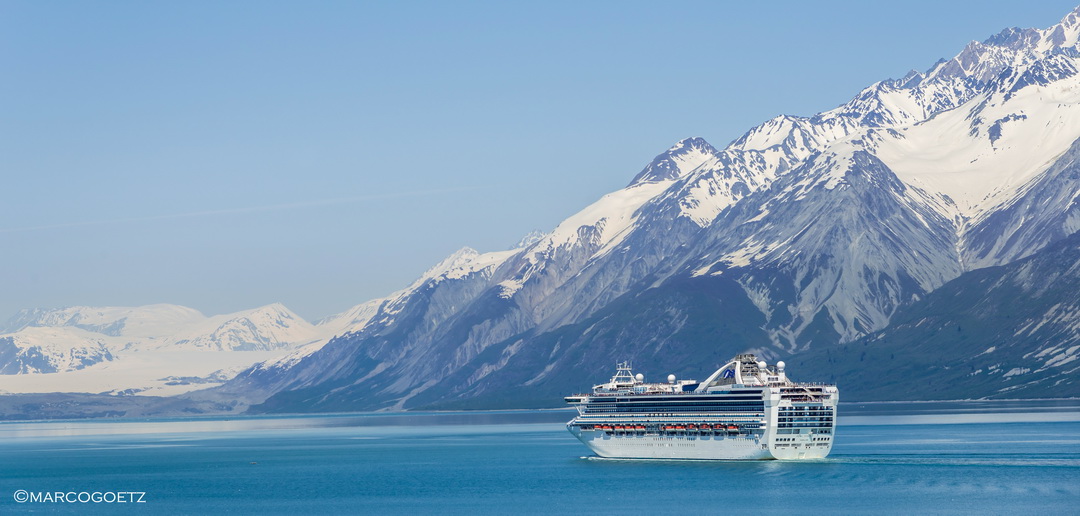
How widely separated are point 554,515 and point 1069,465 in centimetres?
7463

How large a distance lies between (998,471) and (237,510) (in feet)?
303

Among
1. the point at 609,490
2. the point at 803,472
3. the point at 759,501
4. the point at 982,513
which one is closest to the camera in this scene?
the point at 982,513

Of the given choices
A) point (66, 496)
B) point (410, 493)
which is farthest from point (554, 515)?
point (66, 496)

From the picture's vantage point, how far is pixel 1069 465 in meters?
197

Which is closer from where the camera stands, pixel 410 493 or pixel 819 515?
pixel 819 515

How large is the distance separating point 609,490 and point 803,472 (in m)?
27.0

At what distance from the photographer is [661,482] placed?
185750 mm

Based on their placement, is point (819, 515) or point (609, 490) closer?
point (819, 515)

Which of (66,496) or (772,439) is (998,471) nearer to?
(772,439)

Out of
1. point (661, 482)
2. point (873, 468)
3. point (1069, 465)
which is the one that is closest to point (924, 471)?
point (873, 468)

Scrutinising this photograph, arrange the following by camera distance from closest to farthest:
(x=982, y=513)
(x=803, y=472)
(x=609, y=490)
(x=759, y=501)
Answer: (x=982, y=513), (x=759, y=501), (x=609, y=490), (x=803, y=472)

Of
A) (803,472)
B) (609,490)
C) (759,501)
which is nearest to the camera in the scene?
(759,501)

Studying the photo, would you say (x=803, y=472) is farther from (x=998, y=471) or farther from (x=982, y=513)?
(x=982, y=513)

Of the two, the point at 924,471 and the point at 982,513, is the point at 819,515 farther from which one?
the point at 924,471
